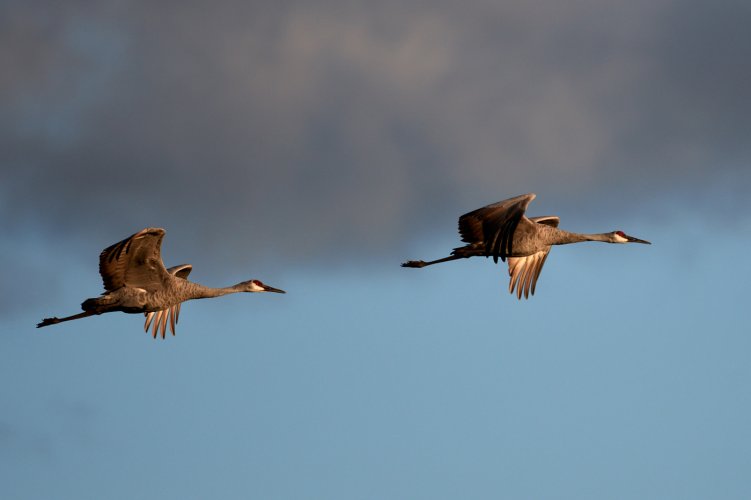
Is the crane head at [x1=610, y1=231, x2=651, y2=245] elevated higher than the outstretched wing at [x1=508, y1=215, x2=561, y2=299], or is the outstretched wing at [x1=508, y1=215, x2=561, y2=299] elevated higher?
the crane head at [x1=610, y1=231, x2=651, y2=245]

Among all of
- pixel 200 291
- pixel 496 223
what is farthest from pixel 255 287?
pixel 496 223

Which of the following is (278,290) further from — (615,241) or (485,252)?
(615,241)

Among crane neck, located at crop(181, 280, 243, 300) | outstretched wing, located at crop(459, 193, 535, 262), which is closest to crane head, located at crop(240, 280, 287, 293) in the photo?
crane neck, located at crop(181, 280, 243, 300)

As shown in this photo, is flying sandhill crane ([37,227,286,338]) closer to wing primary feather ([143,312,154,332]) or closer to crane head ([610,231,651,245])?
wing primary feather ([143,312,154,332])

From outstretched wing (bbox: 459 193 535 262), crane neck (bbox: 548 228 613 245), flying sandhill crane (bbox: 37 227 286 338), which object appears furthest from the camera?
crane neck (bbox: 548 228 613 245)

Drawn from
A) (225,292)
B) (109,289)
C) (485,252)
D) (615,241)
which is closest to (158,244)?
(109,289)

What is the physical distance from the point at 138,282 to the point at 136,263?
60 cm

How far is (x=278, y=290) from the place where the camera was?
28625 mm

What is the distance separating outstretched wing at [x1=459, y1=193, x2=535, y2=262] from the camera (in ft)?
84.7

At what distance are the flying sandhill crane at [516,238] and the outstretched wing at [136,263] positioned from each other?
4740 mm

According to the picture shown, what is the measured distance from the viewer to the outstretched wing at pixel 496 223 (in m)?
25.8

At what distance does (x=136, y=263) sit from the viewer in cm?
2558

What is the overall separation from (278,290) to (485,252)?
396 cm

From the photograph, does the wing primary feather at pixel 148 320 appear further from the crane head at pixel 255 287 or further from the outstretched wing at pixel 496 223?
the outstretched wing at pixel 496 223
